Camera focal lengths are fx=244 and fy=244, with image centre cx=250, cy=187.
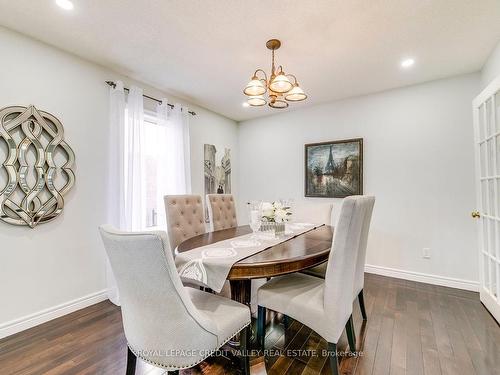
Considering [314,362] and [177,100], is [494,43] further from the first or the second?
[177,100]

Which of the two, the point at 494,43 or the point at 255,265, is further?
the point at 494,43

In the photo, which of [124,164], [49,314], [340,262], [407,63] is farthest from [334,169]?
[49,314]

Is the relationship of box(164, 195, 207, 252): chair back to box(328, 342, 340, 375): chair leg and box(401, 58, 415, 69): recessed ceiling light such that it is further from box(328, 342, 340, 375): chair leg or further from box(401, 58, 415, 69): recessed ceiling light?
box(401, 58, 415, 69): recessed ceiling light

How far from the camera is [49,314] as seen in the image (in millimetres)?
2217

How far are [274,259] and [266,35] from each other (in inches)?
73.6

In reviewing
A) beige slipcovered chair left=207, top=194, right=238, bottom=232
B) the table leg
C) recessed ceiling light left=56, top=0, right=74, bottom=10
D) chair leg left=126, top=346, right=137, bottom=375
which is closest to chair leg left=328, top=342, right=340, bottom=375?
the table leg

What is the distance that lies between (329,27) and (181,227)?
2213 millimetres

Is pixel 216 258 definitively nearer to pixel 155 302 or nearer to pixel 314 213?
pixel 155 302

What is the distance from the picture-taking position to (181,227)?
2.43m

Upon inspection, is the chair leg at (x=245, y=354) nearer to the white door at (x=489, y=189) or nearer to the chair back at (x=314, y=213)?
the chair back at (x=314, y=213)

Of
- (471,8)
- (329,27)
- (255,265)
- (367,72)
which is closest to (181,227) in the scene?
(255,265)

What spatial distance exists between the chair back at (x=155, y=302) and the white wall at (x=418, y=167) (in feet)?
9.76

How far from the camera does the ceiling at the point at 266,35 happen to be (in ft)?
5.92

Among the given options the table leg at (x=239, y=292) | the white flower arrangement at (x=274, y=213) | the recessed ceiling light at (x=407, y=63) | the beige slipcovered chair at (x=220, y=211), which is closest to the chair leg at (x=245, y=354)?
the table leg at (x=239, y=292)
